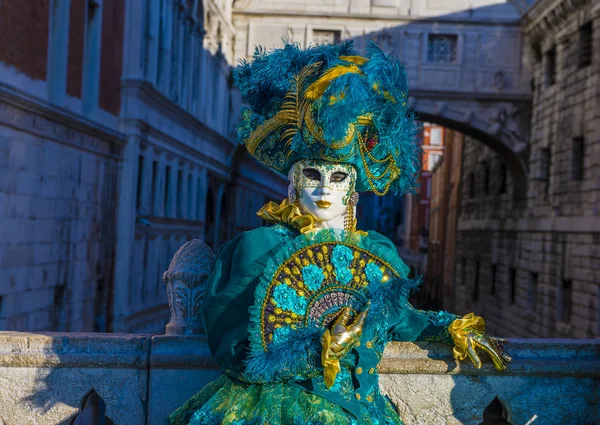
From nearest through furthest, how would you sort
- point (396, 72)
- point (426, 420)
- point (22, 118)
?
point (396, 72) < point (426, 420) < point (22, 118)

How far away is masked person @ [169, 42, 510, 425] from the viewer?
307cm

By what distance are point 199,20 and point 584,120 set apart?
34.6 feet

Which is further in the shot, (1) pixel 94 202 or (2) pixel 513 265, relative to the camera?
(2) pixel 513 265

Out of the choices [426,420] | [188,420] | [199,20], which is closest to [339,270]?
[188,420]

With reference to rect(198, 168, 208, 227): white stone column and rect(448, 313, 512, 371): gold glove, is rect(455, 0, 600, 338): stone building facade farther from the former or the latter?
rect(448, 313, 512, 371): gold glove

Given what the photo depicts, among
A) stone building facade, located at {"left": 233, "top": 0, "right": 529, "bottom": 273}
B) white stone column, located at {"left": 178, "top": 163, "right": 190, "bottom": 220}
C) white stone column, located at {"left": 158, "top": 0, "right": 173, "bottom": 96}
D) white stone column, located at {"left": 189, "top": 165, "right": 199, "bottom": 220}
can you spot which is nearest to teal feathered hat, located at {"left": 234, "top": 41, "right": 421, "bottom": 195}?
white stone column, located at {"left": 158, "top": 0, "right": 173, "bottom": 96}

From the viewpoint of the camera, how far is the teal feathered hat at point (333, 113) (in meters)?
3.29

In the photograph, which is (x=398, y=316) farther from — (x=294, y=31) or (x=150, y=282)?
(x=294, y=31)

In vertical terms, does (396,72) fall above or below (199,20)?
below

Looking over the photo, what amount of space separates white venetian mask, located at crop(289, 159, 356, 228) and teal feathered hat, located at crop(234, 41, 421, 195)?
0.04m

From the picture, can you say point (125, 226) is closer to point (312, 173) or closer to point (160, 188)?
point (160, 188)

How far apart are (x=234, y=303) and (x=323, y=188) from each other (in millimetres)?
632

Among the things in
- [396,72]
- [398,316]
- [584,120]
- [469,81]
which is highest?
[469,81]

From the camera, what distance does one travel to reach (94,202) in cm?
1437
